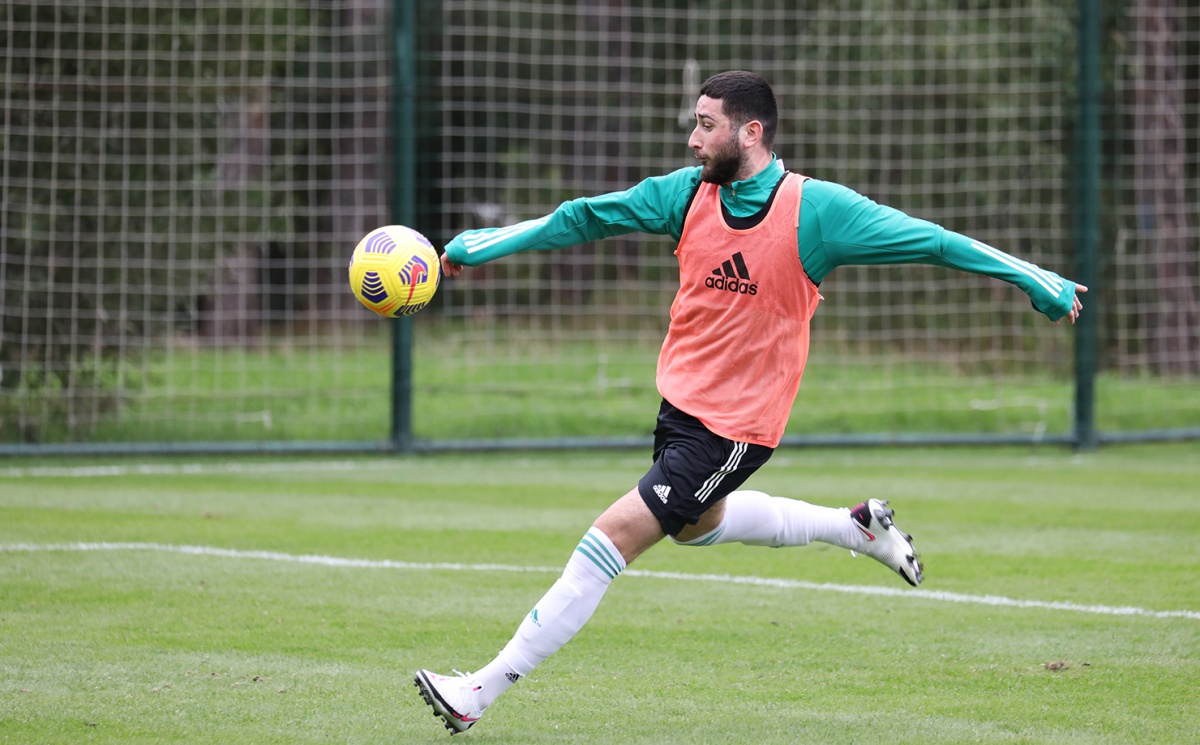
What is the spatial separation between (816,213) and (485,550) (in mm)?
3699

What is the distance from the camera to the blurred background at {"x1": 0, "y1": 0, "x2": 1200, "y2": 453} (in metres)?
12.6

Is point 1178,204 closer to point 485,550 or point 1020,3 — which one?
point 1020,3

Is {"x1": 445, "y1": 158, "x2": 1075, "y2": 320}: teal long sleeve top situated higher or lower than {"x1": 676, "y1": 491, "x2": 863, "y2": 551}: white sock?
higher

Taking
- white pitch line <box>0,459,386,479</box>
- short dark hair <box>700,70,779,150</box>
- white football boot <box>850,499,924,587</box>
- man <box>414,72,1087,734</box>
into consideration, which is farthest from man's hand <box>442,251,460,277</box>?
white pitch line <box>0,459,386,479</box>

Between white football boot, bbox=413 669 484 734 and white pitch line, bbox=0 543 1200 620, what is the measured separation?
2.80 m

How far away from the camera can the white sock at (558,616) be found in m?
4.60

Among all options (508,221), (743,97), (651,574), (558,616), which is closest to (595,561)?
A: (558,616)

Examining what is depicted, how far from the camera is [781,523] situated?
5598mm

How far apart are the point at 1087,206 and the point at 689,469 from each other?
354 inches

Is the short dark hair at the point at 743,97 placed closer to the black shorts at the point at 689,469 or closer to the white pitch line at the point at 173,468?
the black shorts at the point at 689,469

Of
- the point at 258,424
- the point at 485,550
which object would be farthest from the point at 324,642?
the point at 258,424

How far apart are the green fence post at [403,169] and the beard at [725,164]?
7449 mm

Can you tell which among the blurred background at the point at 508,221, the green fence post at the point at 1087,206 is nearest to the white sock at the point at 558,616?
the blurred background at the point at 508,221

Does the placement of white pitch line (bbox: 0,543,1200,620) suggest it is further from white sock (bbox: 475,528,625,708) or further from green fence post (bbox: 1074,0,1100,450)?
green fence post (bbox: 1074,0,1100,450)
